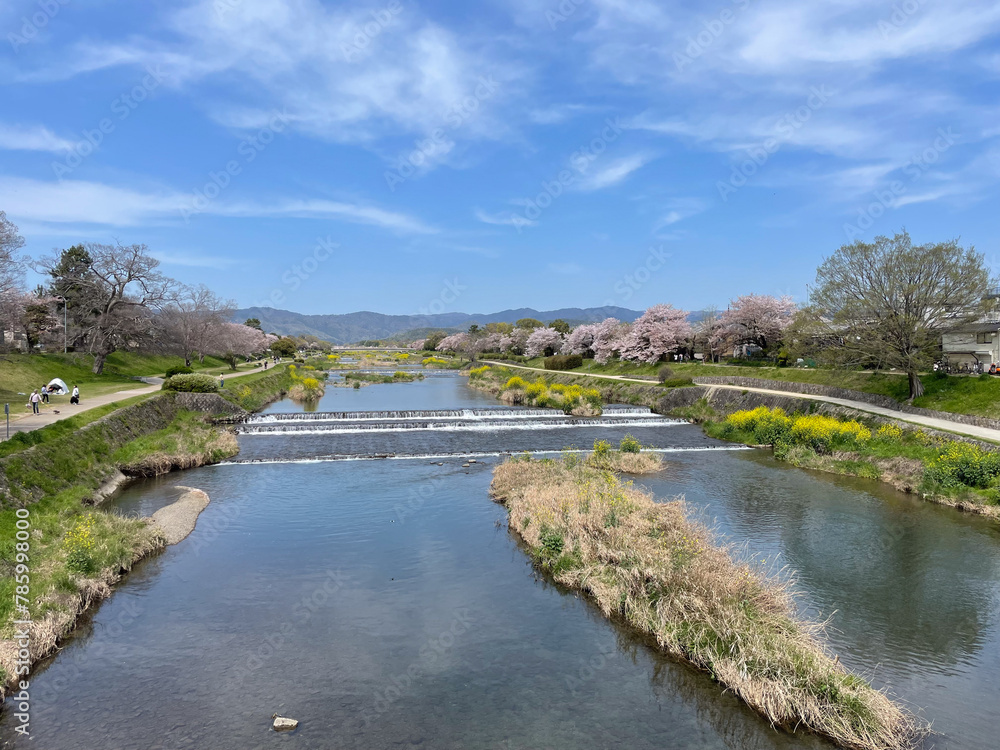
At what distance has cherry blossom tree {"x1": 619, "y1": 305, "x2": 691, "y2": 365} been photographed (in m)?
58.5

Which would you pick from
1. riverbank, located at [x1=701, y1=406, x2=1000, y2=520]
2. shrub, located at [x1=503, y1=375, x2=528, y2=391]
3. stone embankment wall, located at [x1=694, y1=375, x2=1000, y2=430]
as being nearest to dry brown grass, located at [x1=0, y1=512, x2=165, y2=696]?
riverbank, located at [x1=701, y1=406, x2=1000, y2=520]

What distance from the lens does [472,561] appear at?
577 inches

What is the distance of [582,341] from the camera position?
254 ft

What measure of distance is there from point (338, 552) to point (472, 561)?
3765mm

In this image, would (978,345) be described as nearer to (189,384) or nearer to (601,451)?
(601,451)

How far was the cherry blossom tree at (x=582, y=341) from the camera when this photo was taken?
252 feet

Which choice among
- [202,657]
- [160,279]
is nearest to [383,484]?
[202,657]

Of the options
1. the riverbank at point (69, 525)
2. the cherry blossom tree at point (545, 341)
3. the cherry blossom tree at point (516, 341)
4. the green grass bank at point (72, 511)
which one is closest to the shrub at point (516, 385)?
the green grass bank at point (72, 511)

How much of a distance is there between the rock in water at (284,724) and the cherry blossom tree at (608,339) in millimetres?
59428

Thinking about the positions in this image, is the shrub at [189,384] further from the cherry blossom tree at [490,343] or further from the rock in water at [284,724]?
the cherry blossom tree at [490,343]

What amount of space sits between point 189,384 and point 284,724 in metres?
33.1

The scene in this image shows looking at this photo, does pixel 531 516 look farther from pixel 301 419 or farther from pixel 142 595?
pixel 301 419

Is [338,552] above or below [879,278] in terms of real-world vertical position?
below

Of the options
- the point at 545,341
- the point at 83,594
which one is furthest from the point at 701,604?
the point at 545,341
